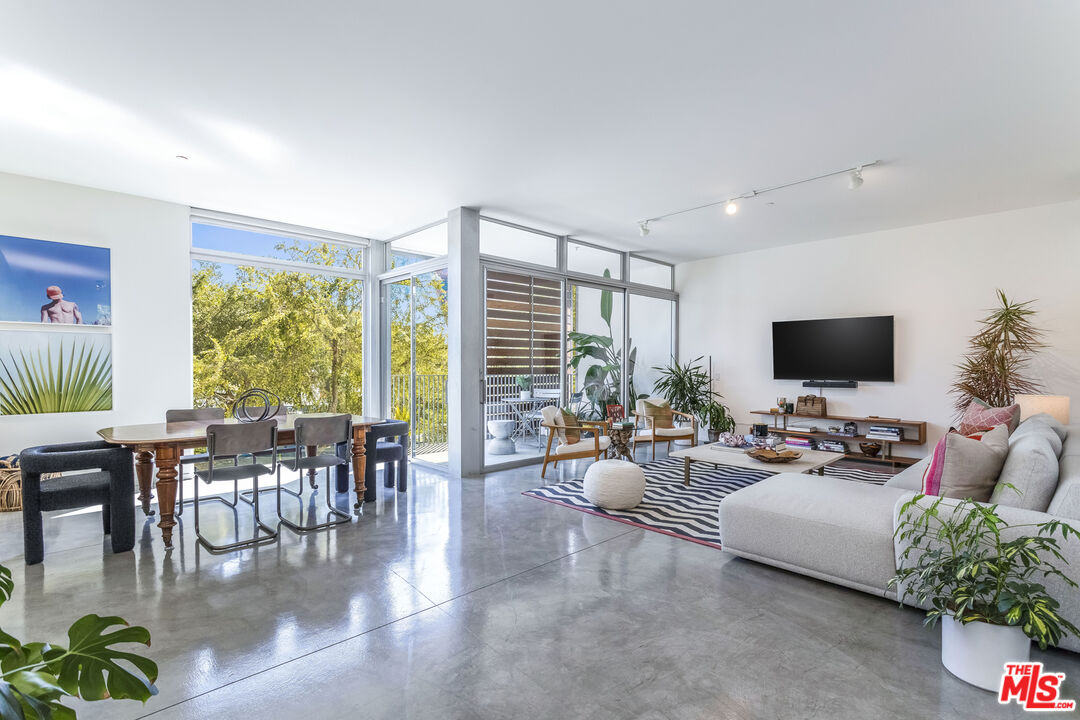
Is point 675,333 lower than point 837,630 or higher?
higher

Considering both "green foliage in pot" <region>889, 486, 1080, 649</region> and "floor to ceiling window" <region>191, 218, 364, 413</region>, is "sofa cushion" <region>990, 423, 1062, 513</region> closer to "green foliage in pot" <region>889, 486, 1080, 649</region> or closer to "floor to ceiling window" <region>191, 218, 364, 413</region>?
"green foliage in pot" <region>889, 486, 1080, 649</region>

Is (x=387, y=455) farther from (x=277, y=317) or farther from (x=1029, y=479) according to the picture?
(x=1029, y=479)

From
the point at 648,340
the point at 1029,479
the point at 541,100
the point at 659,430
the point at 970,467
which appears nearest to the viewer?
the point at 1029,479

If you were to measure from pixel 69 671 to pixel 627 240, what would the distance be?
21.2ft

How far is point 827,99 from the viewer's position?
3.15 metres

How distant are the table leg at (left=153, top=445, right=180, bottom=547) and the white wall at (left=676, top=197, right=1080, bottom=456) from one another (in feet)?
21.5

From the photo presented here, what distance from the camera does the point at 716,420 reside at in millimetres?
7211

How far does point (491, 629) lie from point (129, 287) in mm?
4711

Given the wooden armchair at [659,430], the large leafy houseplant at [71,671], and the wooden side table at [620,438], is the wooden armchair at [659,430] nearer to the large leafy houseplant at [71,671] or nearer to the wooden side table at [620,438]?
the wooden side table at [620,438]

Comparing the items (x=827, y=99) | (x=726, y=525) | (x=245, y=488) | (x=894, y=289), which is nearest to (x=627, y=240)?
(x=894, y=289)

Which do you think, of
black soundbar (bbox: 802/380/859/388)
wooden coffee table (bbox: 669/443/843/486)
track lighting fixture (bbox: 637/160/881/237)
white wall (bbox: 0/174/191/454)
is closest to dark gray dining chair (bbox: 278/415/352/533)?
white wall (bbox: 0/174/191/454)

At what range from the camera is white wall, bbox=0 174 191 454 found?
14.4 ft

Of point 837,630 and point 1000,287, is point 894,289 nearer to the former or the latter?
point 1000,287

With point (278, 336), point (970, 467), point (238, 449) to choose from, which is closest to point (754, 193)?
point (970, 467)
